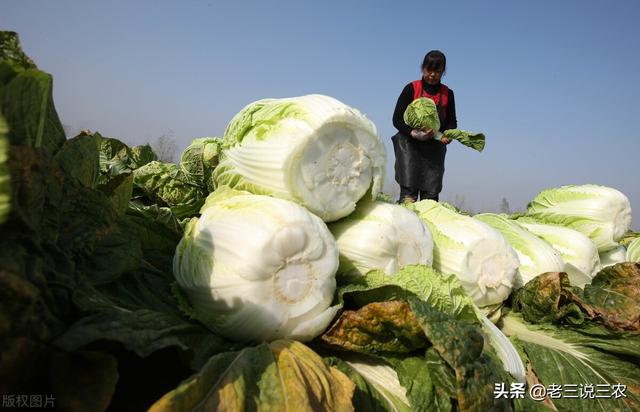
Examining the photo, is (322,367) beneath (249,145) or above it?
beneath

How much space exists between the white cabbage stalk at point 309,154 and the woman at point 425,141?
13.2ft

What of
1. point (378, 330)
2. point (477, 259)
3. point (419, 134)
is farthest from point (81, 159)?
point (419, 134)

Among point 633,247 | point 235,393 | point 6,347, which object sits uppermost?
point 6,347

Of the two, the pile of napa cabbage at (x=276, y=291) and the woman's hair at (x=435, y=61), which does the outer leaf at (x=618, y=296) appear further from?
the woman's hair at (x=435, y=61)

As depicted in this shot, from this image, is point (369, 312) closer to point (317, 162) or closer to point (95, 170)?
point (317, 162)

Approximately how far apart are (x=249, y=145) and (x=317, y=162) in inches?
16.6

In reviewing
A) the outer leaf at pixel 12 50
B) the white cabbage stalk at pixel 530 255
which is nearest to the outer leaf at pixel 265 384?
the outer leaf at pixel 12 50

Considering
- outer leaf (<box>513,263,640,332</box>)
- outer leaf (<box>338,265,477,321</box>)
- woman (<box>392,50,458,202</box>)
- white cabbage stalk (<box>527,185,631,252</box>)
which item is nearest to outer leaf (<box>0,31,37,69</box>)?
outer leaf (<box>338,265,477,321</box>)

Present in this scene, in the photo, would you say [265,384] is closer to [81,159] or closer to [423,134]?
[81,159]

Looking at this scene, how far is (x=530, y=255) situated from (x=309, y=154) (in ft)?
7.23

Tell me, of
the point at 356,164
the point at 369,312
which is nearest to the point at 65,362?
the point at 369,312

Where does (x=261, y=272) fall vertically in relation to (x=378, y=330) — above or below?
above

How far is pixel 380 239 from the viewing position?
2492mm

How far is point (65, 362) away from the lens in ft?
4.15
